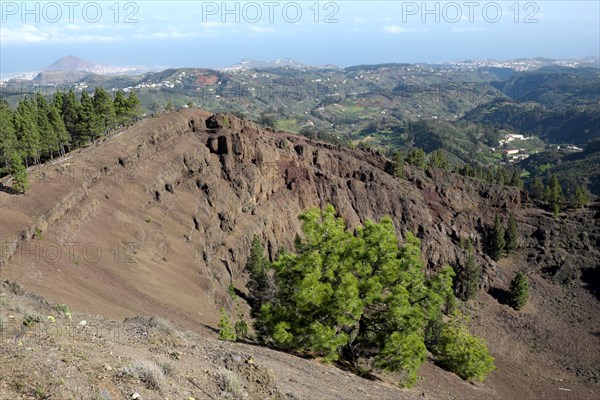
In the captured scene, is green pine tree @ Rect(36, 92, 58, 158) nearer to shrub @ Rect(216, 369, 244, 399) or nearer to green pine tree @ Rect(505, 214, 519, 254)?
shrub @ Rect(216, 369, 244, 399)

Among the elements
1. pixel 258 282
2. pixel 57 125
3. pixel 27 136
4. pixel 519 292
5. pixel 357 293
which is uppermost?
pixel 57 125

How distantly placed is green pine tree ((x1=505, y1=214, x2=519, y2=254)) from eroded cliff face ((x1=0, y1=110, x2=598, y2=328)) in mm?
4196

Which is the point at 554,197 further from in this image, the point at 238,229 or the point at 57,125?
the point at 57,125

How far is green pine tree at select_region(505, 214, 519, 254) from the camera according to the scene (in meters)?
79.6

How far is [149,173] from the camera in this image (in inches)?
2080

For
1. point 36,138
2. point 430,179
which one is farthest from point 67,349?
point 430,179

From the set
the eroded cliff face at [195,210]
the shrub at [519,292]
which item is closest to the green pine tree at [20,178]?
the eroded cliff face at [195,210]

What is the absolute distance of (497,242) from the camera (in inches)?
3068

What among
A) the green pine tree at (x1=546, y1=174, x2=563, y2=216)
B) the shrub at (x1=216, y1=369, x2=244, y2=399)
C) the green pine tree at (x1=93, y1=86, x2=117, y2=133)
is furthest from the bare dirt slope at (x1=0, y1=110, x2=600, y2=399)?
the green pine tree at (x1=93, y1=86, x2=117, y2=133)

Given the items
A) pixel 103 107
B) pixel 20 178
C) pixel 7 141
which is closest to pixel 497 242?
pixel 103 107

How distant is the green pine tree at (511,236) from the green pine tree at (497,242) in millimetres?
1550

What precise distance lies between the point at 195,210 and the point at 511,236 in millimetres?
56261

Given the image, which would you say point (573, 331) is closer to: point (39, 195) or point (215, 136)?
point (215, 136)

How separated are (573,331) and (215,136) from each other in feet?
192
